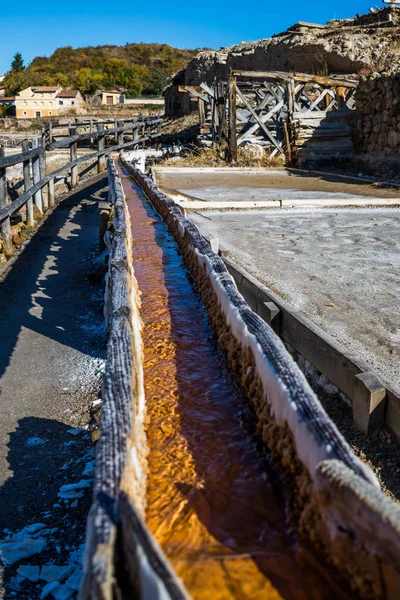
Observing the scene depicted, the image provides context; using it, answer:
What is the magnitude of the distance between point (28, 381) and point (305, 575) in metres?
3.42

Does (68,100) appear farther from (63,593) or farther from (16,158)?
(63,593)

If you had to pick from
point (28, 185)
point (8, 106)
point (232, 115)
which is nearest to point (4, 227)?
point (28, 185)

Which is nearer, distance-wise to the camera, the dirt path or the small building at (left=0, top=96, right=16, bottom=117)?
the dirt path

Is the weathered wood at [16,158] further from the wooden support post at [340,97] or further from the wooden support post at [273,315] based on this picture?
the wooden support post at [340,97]

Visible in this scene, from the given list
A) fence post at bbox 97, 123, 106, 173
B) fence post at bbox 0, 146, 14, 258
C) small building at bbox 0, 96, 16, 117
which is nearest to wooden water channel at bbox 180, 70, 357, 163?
fence post at bbox 97, 123, 106, 173

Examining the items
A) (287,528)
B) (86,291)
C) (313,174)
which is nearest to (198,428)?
(287,528)

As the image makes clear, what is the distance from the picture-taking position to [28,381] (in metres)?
4.49

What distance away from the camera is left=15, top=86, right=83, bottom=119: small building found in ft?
219

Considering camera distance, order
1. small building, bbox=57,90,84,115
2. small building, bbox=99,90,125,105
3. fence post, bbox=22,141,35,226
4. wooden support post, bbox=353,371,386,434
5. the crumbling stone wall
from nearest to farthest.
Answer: wooden support post, bbox=353,371,386,434 < fence post, bbox=22,141,35,226 < the crumbling stone wall < small building, bbox=57,90,84,115 < small building, bbox=99,90,125,105

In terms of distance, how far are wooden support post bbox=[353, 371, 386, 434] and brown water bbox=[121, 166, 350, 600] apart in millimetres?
696

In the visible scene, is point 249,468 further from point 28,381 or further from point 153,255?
point 153,255

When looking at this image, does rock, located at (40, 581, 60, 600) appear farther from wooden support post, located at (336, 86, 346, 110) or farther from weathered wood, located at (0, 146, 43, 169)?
wooden support post, located at (336, 86, 346, 110)

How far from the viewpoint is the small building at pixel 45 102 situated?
219ft

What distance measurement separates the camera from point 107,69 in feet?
269
